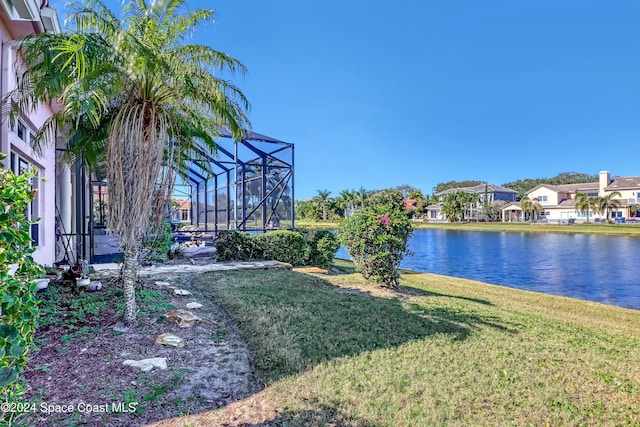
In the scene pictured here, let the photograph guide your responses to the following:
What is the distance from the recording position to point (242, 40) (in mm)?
12820

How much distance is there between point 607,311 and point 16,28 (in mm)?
12604

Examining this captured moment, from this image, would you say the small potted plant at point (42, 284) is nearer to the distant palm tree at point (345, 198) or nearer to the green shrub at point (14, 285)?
the green shrub at point (14, 285)

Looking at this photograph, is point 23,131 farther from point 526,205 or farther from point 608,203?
point 526,205

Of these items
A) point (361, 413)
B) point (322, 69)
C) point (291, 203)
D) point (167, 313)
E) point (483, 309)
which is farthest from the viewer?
point (322, 69)

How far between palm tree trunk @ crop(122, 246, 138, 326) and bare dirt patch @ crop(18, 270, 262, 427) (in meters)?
0.14

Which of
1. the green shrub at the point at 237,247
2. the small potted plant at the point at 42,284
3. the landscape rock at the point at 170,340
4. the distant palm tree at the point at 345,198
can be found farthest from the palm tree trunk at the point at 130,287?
the distant palm tree at the point at 345,198

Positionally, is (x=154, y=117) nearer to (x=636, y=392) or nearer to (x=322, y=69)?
(x=636, y=392)

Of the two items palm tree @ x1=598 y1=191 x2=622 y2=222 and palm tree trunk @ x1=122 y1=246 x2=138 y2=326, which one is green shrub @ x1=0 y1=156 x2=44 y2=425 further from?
palm tree @ x1=598 y1=191 x2=622 y2=222

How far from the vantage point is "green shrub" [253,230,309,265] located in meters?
11.0

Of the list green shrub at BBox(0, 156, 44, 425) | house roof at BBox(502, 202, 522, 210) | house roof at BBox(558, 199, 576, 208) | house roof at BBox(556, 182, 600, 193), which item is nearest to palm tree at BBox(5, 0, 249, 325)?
green shrub at BBox(0, 156, 44, 425)

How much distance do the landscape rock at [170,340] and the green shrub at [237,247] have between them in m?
→ 6.53

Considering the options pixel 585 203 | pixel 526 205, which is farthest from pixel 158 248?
pixel 526 205

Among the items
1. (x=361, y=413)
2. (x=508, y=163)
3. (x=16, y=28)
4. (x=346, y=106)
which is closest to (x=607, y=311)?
(x=361, y=413)

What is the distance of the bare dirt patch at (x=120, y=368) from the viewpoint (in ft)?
9.23
